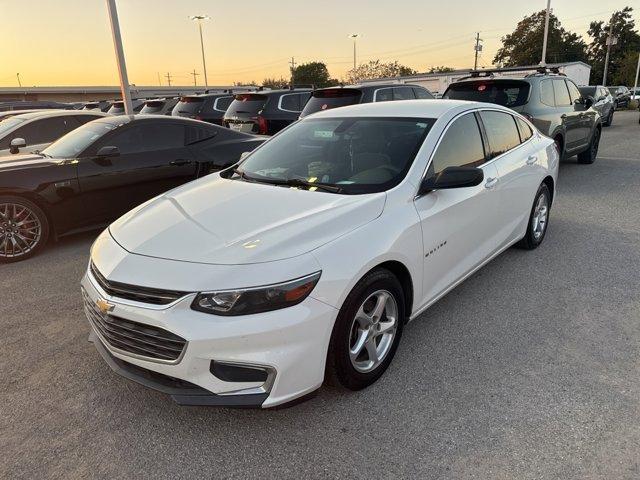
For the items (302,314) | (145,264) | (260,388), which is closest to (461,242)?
(302,314)

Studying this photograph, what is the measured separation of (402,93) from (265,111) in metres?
3.07

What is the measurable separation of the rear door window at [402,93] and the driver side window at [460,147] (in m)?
6.15

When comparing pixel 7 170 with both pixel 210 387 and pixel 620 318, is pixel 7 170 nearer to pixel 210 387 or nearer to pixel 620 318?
pixel 210 387

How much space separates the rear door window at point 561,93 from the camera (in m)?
8.62

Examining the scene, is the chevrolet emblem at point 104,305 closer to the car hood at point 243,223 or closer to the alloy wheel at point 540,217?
the car hood at point 243,223

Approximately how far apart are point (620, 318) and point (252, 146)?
5455 millimetres

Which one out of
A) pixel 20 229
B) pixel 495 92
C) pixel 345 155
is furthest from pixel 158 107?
pixel 345 155

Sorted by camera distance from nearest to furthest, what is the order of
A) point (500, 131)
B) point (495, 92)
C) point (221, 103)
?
point (500, 131), point (495, 92), point (221, 103)

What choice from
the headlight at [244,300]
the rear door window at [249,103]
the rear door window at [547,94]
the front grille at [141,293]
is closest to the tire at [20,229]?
the front grille at [141,293]

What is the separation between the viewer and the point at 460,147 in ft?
11.9

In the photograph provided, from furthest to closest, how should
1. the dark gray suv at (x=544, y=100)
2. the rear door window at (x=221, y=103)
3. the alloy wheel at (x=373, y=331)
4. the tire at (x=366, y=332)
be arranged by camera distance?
the rear door window at (x=221, y=103), the dark gray suv at (x=544, y=100), the alloy wheel at (x=373, y=331), the tire at (x=366, y=332)

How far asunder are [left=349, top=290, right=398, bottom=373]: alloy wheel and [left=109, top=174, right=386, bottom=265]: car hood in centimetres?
51

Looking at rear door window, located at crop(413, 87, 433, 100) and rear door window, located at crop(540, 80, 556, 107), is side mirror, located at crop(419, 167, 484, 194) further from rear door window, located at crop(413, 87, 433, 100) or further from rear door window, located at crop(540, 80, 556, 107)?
rear door window, located at crop(413, 87, 433, 100)

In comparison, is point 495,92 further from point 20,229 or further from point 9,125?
point 9,125
